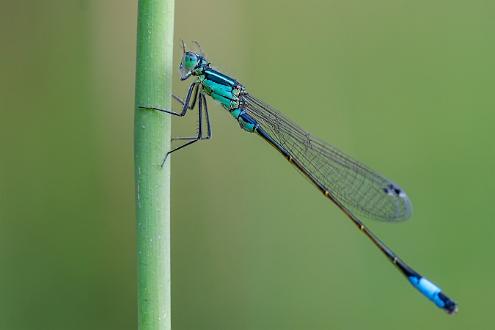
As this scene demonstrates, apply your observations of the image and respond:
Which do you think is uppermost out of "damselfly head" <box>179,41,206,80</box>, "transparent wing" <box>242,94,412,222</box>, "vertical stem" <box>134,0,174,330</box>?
"damselfly head" <box>179,41,206,80</box>

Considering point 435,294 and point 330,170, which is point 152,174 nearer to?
point 435,294

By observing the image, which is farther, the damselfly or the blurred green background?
the blurred green background

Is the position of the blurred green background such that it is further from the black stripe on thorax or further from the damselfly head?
the damselfly head

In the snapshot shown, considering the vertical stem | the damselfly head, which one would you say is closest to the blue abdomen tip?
the damselfly head

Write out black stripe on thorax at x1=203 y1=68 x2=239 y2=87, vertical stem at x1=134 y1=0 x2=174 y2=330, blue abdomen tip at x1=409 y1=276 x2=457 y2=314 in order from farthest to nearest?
black stripe on thorax at x1=203 y1=68 x2=239 y2=87 → blue abdomen tip at x1=409 y1=276 x2=457 y2=314 → vertical stem at x1=134 y1=0 x2=174 y2=330

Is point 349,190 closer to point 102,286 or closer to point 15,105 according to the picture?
point 102,286

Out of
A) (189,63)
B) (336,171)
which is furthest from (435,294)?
(189,63)

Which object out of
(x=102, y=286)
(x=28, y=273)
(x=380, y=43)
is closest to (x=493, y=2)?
(x=380, y=43)
